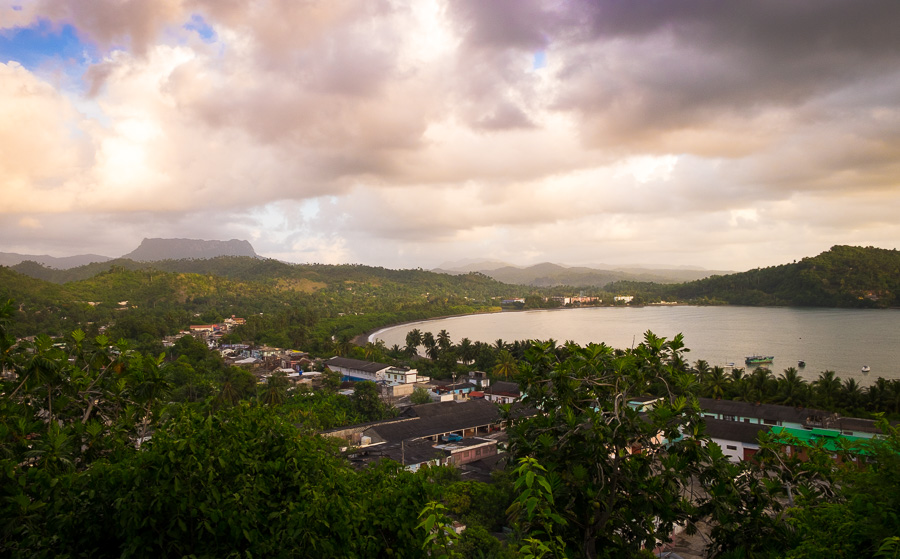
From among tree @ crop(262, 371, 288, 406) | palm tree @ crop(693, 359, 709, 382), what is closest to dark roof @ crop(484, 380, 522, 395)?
palm tree @ crop(693, 359, 709, 382)

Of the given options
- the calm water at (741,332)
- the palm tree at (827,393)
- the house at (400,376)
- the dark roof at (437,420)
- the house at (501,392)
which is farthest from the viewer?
the calm water at (741,332)

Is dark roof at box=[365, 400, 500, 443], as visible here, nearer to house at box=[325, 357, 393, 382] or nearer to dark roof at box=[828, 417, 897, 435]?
house at box=[325, 357, 393, 382]

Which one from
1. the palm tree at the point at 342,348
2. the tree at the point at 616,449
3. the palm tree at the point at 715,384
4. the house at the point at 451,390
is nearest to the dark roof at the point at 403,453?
the house at the point at 451,390

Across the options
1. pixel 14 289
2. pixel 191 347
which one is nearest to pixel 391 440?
pixel 191 347

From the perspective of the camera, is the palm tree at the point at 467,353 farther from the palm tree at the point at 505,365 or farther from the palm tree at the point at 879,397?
the palm tree at the point at 879,397

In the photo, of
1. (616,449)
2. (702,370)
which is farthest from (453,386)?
(616,449)
